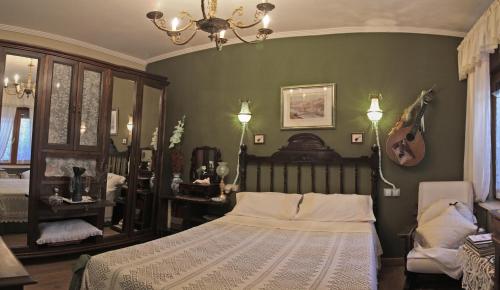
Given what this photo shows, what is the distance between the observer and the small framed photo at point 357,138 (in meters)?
3.80

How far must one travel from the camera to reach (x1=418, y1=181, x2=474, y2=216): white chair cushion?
3.19m

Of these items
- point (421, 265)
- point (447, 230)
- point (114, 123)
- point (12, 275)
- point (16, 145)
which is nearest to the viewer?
point (12, 275)

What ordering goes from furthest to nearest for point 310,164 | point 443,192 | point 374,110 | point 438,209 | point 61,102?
point 310,164 < point 61,102 < point 374,110 < point 443,192 < point 438,209

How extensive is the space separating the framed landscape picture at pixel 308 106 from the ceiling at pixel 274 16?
2.33ft

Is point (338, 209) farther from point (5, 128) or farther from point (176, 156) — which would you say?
point (5, 128)

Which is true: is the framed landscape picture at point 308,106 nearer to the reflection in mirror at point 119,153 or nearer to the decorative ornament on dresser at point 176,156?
the decorative ornament on dresser at point 176,156

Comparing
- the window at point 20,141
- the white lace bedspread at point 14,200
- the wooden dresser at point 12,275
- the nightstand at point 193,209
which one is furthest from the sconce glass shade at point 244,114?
the wooden dresser at point 12,275

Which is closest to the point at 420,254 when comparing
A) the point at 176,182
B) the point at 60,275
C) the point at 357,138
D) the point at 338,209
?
the point at 338,209

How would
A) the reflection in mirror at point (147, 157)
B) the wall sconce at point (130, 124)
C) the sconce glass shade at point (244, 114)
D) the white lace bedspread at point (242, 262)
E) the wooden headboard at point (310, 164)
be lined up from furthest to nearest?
1. the reflection in mirror at point (147, 157)
2. the wall sconce at point (130, 124)
3. the sconce glass shade at point (244, 114)
4. the wooden headboard at point (310, 164)
5. the white lace bedspread at point (242, 262)

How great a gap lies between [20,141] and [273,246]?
2897 mm

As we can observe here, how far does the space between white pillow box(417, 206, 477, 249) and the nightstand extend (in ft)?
7.22

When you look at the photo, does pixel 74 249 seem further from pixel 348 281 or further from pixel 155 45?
pixel 348 281

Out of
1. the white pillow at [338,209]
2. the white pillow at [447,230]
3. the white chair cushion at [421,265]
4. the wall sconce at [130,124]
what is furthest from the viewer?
the wall sconce at [130,124]

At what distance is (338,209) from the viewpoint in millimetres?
3432
